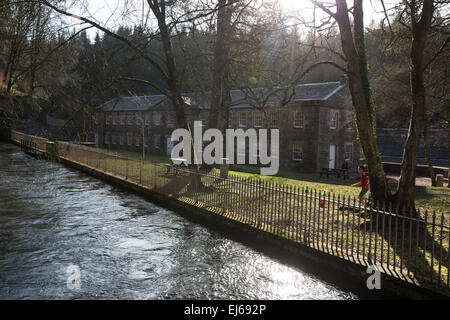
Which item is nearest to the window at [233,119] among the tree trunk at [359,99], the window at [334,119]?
the window at [334,119]

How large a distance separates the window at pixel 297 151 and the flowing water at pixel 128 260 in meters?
21.7

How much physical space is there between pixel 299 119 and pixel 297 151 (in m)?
2.92

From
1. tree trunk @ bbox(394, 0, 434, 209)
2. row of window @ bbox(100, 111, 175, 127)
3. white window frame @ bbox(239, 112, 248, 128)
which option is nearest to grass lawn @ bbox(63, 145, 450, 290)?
tree trunk @ bbox(394, 0, 434, 209)

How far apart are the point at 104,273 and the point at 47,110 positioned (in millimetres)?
63719

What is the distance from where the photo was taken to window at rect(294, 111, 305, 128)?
33.4 metres

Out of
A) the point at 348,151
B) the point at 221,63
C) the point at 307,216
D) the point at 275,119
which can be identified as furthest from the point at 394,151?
the point at 307,216

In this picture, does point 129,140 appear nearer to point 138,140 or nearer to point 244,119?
point 138,140

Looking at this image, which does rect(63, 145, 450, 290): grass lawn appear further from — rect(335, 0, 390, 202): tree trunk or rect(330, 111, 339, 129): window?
rect(330, 111, 339, 129): window

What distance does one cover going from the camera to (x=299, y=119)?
33719mm

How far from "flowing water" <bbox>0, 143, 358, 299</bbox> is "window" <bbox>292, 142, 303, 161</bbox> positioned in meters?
21.7
